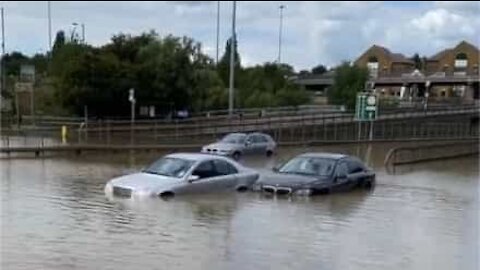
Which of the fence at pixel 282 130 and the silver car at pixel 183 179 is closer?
the silver car at pixel 183 179

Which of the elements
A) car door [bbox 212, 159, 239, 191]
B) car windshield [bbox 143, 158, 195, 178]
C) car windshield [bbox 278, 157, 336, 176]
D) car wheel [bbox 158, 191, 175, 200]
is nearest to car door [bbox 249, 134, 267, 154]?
car windshield [bbox 278, 157, 336, 176]

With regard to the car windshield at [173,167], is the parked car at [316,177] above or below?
below

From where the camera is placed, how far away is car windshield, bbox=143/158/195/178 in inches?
797

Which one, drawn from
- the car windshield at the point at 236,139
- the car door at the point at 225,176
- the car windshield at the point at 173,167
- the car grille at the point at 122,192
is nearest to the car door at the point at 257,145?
the car windshield at the point at 236,139

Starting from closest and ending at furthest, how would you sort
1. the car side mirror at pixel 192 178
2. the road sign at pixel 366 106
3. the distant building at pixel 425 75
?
the car side mirror at pixel 192 178 → the road sign at pixel 366 106 → the distant building at pixel 425 75

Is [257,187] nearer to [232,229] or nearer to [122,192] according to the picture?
[122,192]

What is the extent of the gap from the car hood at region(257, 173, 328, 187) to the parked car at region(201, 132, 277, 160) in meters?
15.7

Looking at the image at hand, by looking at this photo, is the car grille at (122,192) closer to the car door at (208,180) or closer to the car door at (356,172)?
the car door at (208,180)

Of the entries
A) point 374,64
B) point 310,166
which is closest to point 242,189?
point 310,166

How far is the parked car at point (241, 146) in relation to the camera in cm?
3866

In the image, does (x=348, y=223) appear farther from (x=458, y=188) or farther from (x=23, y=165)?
(x=23, y=165)

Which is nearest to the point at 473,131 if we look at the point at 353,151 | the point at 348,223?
the point at 353,151

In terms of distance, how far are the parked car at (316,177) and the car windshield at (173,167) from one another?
227 centimetres

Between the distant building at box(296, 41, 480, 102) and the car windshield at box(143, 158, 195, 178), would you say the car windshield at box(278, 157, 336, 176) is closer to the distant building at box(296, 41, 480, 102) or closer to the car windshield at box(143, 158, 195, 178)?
the car windshield at box(143, 158, 195, 178)
